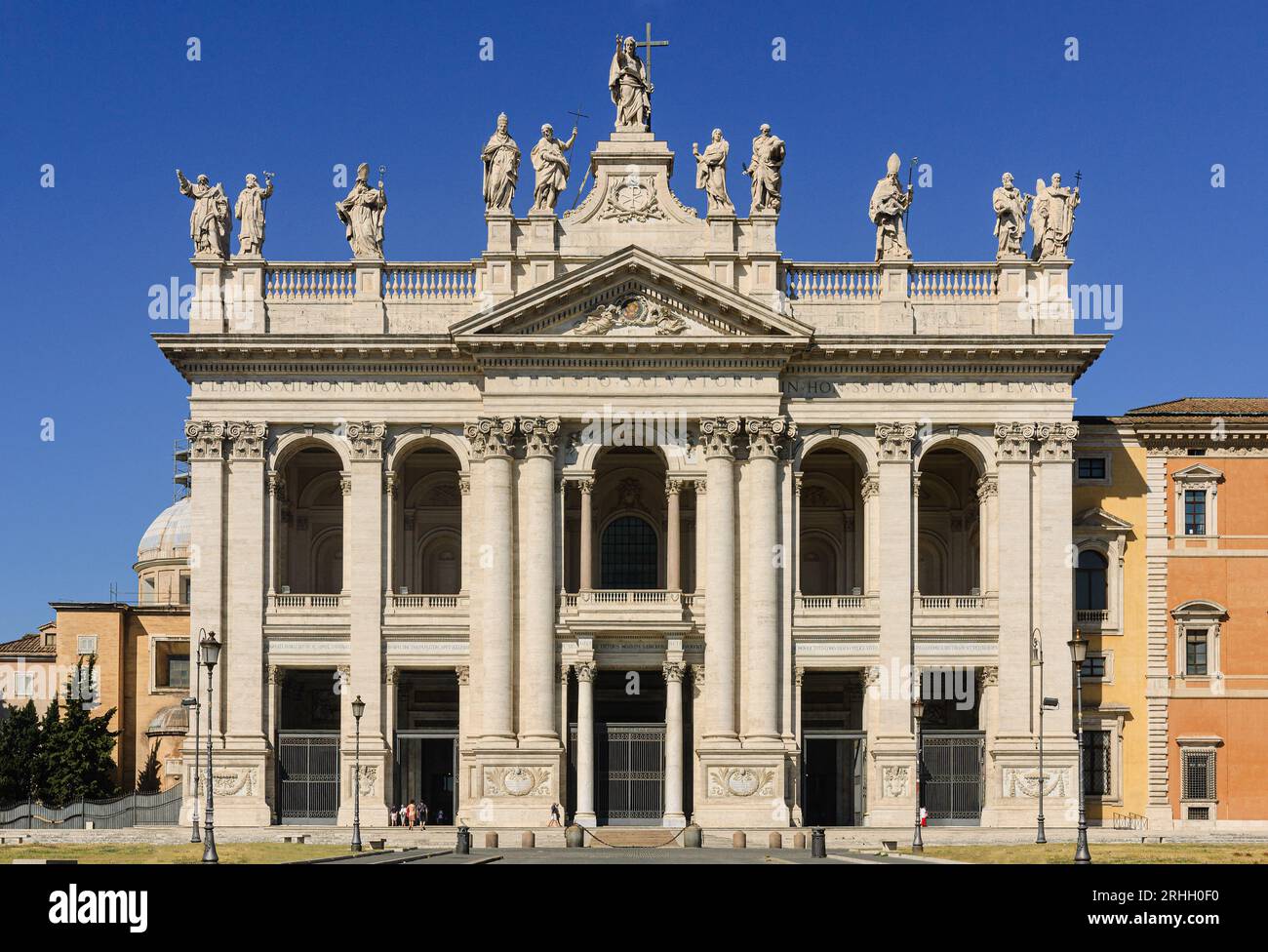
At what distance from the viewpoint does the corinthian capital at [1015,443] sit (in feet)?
208

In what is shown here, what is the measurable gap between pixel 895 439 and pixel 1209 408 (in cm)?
1361

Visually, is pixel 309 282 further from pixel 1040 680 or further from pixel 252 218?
pixel 1040 680

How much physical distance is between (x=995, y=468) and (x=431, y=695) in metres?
21.2

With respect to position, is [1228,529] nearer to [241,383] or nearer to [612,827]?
[612,827]

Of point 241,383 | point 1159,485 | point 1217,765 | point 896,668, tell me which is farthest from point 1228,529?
point 241,383

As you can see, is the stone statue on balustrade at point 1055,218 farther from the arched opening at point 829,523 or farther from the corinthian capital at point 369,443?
the corinthian capital at point 369,443

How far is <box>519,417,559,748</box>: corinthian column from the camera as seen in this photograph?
6191 cm

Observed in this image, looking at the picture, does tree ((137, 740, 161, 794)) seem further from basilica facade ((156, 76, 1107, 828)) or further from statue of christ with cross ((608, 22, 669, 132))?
statue of christ with cross ((608, 22, 669, 132))

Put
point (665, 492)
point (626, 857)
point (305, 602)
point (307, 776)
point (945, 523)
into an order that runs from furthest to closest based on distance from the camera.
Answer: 1. point (945, 523)
2. point (665, 492)
3. point (305, 602)
4. point (307, 776)
5. point (626, 857)

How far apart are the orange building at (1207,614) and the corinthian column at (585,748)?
780 inches

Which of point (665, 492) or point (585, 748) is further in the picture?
point (665, 492)

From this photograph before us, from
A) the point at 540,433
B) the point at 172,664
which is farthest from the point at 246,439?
the point at 172,664

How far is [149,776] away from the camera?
79125 mm

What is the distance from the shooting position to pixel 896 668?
63.0m
